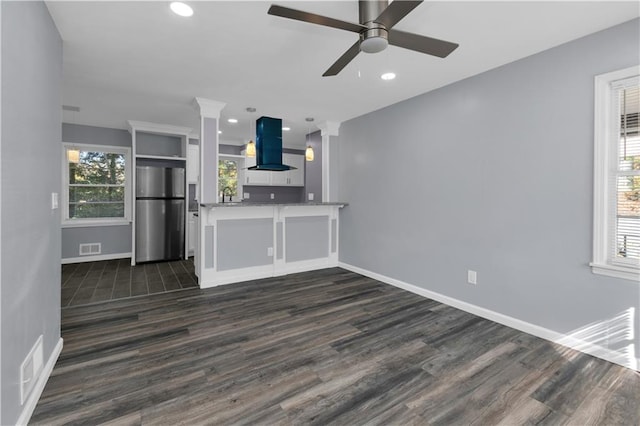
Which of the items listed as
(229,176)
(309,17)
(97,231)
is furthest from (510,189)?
(97,231)

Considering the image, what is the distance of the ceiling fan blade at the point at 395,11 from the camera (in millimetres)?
1522

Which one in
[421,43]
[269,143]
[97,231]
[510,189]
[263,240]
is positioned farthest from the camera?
[97,231]

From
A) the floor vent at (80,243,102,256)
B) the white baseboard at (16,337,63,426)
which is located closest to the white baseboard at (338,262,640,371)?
the white baseboard at (16,337,63,426)

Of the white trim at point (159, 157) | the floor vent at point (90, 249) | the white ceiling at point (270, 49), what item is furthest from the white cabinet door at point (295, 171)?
the floor vent at point (90, 249)

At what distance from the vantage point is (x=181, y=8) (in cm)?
204

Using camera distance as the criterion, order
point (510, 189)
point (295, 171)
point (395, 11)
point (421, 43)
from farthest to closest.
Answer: point (295, 171), point (510, 189), point (421, 43), point (395, 11)

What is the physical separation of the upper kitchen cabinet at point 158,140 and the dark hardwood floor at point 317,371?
325 cm

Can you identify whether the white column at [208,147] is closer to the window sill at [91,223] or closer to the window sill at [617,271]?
the window sill at [91,223]

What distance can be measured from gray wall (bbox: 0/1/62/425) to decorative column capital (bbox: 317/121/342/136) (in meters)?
3.50

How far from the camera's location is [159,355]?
228 cm

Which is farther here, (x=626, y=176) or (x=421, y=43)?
(x=626, y=176)

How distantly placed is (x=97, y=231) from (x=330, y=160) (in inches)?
181

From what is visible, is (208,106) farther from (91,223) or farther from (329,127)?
(91,223)

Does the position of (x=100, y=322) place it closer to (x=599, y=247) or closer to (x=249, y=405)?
(x=249, y=405)
